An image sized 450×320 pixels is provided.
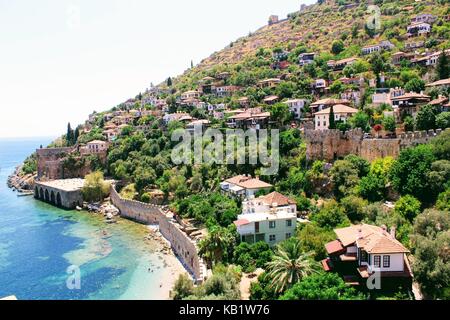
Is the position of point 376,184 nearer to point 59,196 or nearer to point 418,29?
point 59,196

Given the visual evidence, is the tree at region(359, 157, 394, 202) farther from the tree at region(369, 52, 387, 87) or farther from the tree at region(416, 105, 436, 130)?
the tree at region(369, 52, 387, 87)

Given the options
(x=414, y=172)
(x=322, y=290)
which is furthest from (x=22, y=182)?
(x=322, y=290)

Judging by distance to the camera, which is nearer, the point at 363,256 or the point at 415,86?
the point at 363,256

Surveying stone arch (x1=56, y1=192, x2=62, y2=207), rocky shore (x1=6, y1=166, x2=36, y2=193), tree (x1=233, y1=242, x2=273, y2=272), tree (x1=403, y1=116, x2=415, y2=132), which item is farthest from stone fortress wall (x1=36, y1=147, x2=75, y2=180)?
tree (x1=403, y1=116, x2=415, y2=132)

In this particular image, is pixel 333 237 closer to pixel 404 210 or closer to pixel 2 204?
pixel 404 210

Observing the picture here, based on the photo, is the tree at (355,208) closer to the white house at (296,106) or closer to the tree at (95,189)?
the white house at (296,106)

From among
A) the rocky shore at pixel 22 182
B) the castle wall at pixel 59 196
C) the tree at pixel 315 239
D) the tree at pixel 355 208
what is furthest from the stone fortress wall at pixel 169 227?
the rocky shore at pixel 22 182
